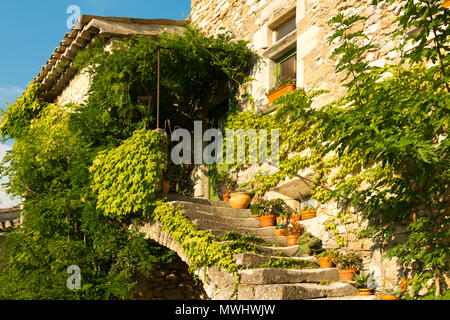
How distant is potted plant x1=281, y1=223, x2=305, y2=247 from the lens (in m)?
5.86

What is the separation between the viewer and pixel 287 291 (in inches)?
163

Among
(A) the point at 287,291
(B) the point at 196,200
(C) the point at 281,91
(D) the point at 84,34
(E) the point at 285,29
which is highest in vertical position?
(D) the point at 84,34

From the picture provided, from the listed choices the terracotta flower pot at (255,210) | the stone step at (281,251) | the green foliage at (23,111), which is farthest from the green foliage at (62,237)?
the green foliage at (23,111)

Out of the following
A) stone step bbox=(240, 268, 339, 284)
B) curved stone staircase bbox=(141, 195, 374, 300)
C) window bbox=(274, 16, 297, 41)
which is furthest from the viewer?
window bbox=(274, 16, 297, 41)

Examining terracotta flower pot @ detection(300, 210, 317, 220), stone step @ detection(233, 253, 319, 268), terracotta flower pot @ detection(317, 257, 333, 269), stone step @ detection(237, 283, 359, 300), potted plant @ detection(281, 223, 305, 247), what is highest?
terracotta flower pot @ detection(300, 210, 317, 220)

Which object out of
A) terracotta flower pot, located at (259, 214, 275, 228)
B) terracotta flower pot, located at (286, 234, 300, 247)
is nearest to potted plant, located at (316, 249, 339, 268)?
terracotta flower pot, located at (286, 234, 300, 247)

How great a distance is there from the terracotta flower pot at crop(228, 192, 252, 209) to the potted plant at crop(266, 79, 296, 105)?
1469 millimetres

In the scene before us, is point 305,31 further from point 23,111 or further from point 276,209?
point 23,111

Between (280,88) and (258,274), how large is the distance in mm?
3203

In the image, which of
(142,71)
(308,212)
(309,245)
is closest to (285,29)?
(142,71)

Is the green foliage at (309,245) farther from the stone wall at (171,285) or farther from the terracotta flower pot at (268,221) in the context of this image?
the stone wall at (171,285)

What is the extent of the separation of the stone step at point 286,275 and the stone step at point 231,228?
3.56 feet

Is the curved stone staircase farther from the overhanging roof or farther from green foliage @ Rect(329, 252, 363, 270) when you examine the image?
the overhanging roof

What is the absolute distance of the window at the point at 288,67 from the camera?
22.7 ft
